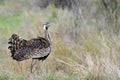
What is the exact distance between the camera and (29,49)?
8.30 m

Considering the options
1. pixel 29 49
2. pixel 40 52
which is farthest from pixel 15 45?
pixel 40 52

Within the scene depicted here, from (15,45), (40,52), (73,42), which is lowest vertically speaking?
(40,52)

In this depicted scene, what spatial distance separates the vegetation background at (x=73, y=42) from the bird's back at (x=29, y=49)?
30 cm

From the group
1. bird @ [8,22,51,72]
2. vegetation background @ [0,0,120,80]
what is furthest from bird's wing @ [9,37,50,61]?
vegetation background @ [0,0,120,80]

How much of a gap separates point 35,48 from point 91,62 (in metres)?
0.96

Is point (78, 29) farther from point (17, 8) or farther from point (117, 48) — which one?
point (17, 8)

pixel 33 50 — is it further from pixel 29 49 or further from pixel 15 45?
pixel 15 45

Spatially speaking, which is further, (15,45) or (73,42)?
(73,42)

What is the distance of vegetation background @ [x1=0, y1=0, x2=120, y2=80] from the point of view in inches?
326

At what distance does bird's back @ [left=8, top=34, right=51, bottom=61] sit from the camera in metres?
8.24

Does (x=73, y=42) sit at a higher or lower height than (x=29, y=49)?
higher

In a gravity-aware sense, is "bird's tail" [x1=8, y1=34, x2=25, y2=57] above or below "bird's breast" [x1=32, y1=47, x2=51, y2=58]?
above

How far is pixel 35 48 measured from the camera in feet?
27.3

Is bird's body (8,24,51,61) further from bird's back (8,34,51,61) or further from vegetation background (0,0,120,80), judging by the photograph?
vegetation background (0,0,120,80)
